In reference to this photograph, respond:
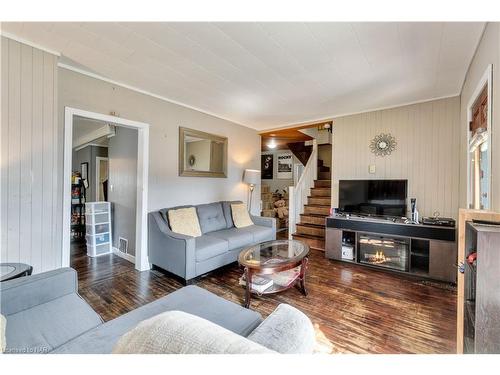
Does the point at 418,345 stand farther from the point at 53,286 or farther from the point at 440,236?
the point at 53,286

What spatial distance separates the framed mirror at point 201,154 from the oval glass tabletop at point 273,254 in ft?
5.70

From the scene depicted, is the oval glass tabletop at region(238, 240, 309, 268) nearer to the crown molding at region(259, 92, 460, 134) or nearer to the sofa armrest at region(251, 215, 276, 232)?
the sofa armrest at region(251, 215, 276, 232)

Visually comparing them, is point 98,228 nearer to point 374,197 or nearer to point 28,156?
point 28,156

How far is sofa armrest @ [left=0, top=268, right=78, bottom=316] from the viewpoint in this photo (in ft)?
4.35

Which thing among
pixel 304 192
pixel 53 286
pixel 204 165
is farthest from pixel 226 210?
→ pixel 53 286

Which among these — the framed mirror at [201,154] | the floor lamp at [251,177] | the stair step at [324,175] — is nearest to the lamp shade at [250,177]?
the floor lamp at [251,177]

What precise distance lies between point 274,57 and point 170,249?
8.10 feet

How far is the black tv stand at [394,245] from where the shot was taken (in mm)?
2809

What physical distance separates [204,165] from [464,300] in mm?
3530

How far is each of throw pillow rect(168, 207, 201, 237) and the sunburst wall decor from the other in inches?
121

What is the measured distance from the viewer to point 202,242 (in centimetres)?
297

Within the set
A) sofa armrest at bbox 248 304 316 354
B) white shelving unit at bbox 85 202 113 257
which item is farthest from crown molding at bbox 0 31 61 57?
sofa armrest at bbox 248 304 316 354

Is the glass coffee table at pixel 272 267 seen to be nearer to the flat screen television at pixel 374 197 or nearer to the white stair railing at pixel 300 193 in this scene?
the flat screen television at pixel 374 197

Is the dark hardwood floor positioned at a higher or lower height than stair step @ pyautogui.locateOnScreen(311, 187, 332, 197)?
lower
